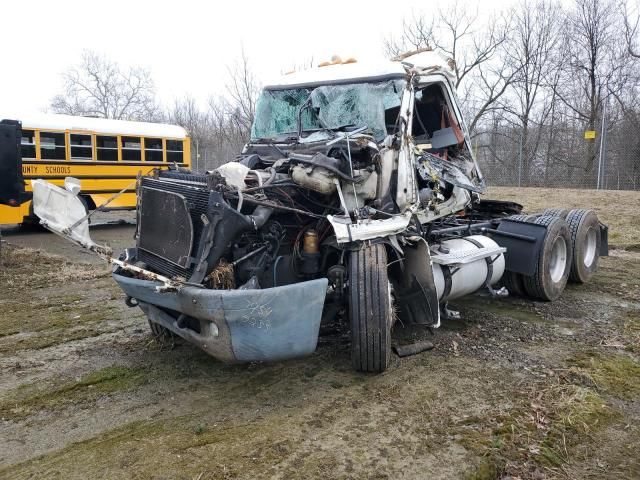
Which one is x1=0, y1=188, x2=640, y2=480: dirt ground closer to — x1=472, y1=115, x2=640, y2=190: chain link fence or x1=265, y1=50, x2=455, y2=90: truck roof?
x1=265, y1=50, x2=455, y2=90: truck roof

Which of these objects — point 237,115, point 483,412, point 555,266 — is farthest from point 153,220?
point 237,115

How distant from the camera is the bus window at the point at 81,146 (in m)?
13.1

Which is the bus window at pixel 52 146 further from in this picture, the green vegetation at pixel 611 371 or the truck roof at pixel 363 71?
the green vegetation at pixel 611 371

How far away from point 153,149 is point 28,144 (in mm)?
3437

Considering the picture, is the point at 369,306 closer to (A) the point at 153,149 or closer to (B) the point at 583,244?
(B) the point at 583,244

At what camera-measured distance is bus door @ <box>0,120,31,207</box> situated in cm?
899

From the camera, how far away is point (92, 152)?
13.5 metres

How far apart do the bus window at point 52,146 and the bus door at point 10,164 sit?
3.39 metres

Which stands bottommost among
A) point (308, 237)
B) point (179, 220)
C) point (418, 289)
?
point (418, 289)

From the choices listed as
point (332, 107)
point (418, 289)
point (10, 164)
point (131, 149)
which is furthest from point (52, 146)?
point (418, 289)

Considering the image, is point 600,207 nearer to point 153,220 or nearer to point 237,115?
point 153,220

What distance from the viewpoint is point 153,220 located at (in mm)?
4121

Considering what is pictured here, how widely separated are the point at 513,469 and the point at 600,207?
44.8 feet

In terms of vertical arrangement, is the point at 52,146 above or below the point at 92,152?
above
